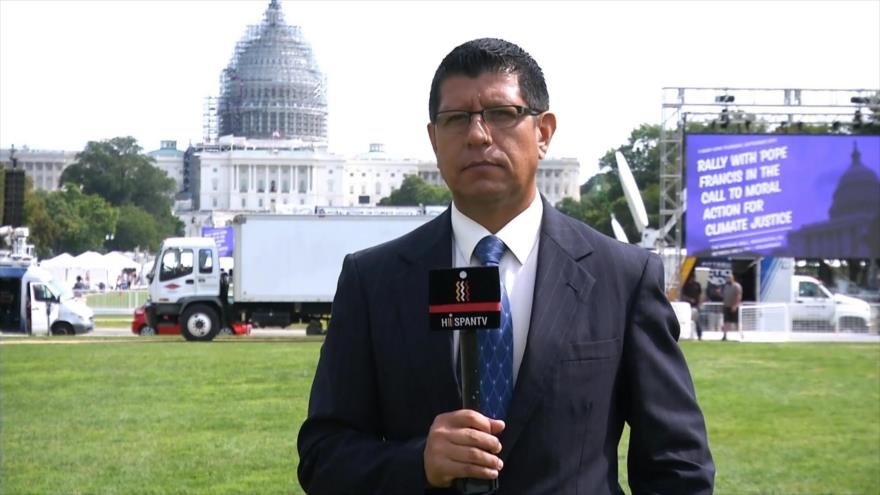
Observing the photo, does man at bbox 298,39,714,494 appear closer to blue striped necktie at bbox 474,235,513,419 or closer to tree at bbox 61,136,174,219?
blue striped necktie at bbox 474,235,513,419

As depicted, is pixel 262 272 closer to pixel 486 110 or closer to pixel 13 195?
pixel 13 195

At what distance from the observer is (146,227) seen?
134m

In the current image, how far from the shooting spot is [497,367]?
117 inches

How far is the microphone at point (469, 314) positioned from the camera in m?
2.72

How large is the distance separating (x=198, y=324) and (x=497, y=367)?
3001cm

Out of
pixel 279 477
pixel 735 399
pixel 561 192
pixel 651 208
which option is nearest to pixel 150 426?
pixel 279 477

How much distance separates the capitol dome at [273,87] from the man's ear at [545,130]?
182286 millimetres

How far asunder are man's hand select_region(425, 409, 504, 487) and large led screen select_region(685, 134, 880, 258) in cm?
3708

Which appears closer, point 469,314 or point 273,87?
point 469,314

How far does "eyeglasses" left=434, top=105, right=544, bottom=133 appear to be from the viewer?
10.0 ft

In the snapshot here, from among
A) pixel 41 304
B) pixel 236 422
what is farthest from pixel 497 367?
pixel 41 304

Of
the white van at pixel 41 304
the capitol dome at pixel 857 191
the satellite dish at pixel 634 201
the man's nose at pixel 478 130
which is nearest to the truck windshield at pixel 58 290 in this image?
the white van at pixel 41 304

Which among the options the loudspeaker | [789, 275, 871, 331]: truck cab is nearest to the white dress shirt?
the loudspeaker

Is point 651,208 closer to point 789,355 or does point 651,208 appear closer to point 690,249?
point 690,249
